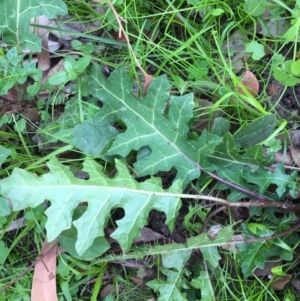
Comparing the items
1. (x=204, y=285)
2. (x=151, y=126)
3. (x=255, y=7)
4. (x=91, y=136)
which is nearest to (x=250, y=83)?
(x=255, y=7)

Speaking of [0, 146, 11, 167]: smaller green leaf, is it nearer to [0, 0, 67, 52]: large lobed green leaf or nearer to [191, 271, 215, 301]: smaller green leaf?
[0, 0, 67, 52]: large lobed green leaf

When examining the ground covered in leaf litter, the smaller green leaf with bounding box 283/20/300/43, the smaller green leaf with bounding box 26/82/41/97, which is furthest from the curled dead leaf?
the smaller green leaf with bounding box 26/82/41/97

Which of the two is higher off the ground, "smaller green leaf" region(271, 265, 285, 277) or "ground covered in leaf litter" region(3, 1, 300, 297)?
"ground covered in leaf litter" region(3, 1, 300, 297)

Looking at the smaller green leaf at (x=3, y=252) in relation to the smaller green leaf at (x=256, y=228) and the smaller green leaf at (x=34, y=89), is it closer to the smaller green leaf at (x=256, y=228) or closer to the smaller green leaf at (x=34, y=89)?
the smaller green leaf at (x=34, y=89)

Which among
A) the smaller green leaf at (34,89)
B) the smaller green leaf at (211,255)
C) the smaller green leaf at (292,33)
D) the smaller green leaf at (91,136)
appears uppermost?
the smaller green leaf at (292,33)

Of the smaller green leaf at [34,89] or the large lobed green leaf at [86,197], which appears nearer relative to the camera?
the large lobed green leaf at [86,197]

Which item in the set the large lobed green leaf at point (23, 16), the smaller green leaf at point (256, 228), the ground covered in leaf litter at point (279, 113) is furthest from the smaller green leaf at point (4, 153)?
the smaller green leaf at point (256, 228)

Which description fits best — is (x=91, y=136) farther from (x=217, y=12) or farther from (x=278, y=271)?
(x=278, y=271)
